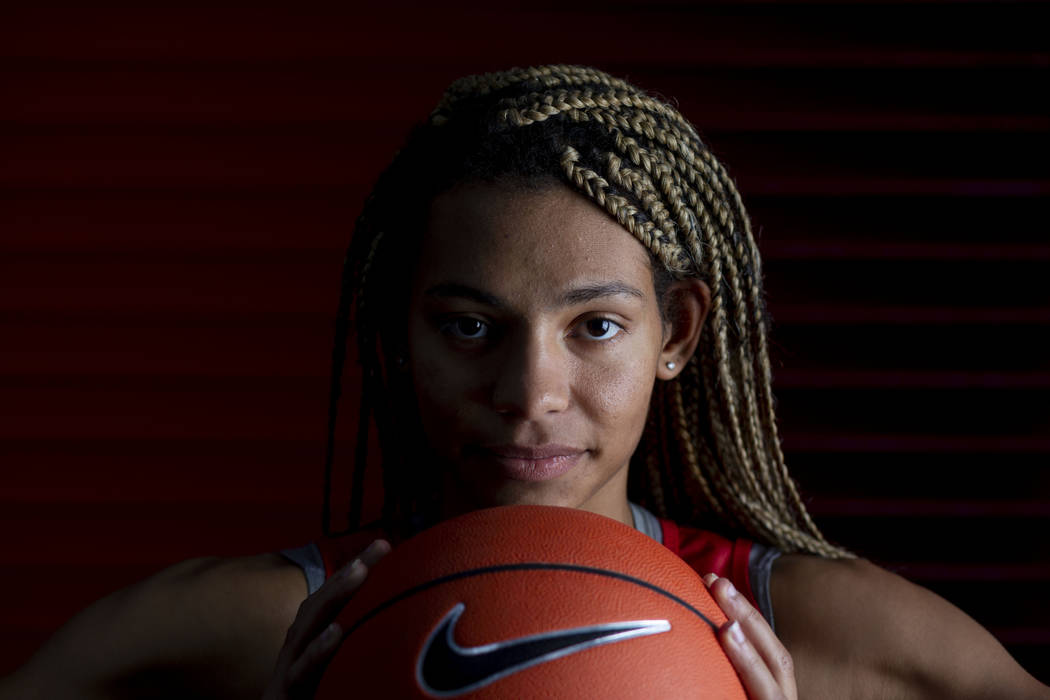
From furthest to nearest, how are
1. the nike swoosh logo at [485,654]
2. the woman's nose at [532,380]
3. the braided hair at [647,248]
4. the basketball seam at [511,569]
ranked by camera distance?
the braided hair at [647,248]
the woman's nose at [532,380]
the basketball seam at [511,569]
the nike swoosh logo at [485,654]

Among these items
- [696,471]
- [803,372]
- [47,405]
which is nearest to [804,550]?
[696,471]

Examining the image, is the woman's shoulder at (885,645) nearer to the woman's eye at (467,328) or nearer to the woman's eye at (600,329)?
the woman's eye at (600,329)

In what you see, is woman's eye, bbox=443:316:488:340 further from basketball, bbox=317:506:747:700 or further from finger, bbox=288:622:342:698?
finger, bbox=288:622:342:698

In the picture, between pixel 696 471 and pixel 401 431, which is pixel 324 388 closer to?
pixel 401 431

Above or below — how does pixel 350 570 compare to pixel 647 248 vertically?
below

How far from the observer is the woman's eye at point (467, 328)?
1.61 metres

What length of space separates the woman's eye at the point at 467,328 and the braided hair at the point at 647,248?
0.20 m

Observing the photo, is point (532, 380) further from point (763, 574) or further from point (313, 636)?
point (763, 574)

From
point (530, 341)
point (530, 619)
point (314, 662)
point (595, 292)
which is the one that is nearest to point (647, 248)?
point (595, 292)

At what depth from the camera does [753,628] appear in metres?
1.33

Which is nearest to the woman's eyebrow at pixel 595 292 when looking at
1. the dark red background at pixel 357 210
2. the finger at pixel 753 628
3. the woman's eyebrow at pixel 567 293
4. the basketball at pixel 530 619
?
the woman's eyebrow at pixel 567 293

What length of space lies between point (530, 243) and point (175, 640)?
1.05 m

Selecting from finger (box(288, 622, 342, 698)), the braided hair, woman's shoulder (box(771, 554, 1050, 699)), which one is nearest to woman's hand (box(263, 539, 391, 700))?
finger (box(288, 622, 342, 698))

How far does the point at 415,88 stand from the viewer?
235cm
